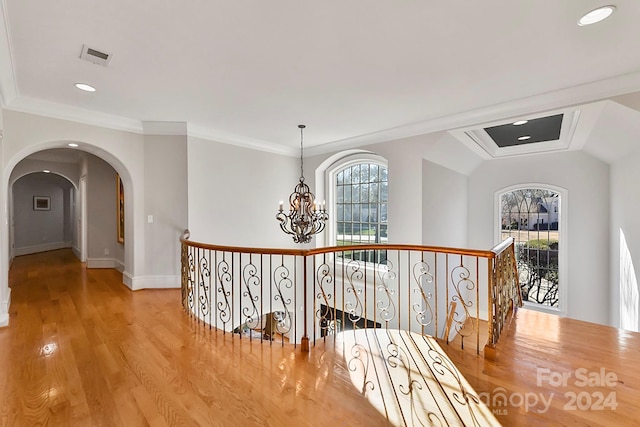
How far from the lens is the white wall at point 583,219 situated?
4.92 m

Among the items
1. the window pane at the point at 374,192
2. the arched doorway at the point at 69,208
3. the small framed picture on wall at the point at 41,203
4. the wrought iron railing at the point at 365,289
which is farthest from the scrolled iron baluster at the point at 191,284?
the small framed picture on wall at the point at 41,203

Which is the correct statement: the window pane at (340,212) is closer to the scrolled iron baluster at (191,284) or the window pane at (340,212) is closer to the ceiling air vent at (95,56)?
the scrolled iron baluster at (191,284)

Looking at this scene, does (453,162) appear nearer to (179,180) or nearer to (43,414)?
(179,180)

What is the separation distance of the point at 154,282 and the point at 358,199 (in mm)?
4206

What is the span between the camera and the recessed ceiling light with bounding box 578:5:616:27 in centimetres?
197

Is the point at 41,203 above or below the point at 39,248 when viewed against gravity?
above

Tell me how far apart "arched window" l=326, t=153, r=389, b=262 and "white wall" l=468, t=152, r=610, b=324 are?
2829 millimetres

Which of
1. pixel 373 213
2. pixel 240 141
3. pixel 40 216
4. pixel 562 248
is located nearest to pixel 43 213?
pixel 40 216

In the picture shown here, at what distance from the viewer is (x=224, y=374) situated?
231cm

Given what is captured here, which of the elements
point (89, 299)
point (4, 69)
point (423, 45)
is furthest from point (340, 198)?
point (4, 69)

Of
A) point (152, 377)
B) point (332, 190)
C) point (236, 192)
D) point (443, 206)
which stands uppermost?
point (332, 190)

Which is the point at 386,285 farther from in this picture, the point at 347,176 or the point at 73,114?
the point at 73,114

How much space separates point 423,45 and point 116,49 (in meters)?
2.67

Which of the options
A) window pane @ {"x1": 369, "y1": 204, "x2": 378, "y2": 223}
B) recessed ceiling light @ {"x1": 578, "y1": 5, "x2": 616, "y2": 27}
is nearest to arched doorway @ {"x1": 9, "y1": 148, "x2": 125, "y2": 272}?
window pane @ {"x1": 369, "y1": 204, "x2": 378, "y2": 223}
